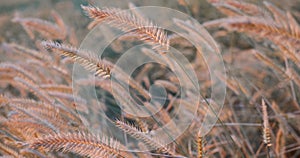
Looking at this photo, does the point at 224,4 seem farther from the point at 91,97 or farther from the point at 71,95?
the point at 91,97

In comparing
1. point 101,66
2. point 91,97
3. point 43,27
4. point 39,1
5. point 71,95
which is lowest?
point 39,1

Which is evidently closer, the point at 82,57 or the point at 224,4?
the point at 82,57

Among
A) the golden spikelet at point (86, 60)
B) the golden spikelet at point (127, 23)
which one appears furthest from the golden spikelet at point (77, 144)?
the golden spikelet at point (127, 23)

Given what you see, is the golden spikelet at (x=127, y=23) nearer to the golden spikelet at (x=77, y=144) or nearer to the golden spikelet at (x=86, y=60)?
the golden spikelet at (x=86, y=60)

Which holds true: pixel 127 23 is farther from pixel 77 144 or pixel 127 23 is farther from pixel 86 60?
pixel 77 144

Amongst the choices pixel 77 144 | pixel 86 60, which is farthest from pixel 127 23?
pixel 77 144

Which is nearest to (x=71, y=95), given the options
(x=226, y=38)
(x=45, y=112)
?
(x=45, y=112)

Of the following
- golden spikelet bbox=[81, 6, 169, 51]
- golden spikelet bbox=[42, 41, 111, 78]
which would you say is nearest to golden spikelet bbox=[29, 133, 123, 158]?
golden spikelet bbox=[42, 41, 111, 78]

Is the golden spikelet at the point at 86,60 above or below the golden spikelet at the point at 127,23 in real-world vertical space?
below

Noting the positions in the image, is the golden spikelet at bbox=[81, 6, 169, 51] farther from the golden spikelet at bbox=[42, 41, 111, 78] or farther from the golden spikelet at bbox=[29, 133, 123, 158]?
the golden spikelet at bbox=[29, 133, 123, 158]

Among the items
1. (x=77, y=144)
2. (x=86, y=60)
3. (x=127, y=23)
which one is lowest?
(x=77, y=144)

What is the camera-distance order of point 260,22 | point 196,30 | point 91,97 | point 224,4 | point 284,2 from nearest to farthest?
1. point 260,22
2. point 196,30
3. point 224,4
4. point 91,97
5. point 284,2
